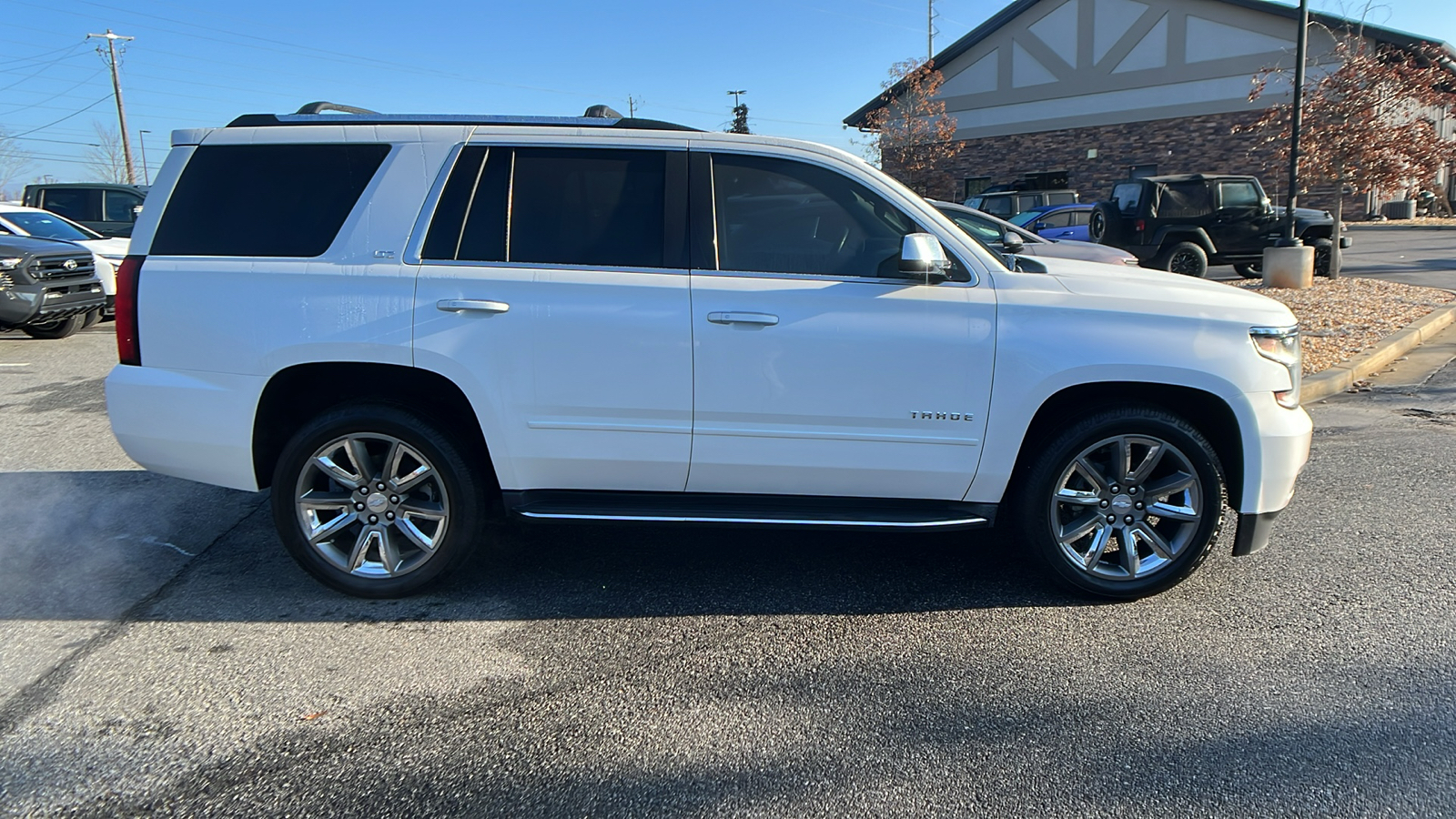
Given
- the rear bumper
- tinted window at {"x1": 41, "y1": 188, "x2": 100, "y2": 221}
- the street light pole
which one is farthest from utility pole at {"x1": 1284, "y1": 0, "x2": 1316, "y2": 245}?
tinted window at {"x1": 41, "y1": 188, "x2": 100, "y2": 221}

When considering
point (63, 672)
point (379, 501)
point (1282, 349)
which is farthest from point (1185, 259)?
point (63, 672)

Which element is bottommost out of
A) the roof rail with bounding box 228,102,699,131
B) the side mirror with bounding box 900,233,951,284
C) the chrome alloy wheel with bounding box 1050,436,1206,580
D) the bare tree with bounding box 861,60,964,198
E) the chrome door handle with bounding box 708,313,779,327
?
the chrome alloy wheel with bounding box 1050,436,1206,580

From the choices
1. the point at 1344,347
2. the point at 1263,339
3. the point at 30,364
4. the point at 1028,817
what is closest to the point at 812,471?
the point at 1028,817

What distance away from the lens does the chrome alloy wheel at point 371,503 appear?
3.94 m

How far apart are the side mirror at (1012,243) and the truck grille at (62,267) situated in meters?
10.7

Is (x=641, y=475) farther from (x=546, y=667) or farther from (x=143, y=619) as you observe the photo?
(x=143, y=619)

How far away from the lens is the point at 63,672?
11.1 ft

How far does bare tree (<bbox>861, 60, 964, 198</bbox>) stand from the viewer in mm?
35906

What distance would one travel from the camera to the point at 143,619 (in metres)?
3.84

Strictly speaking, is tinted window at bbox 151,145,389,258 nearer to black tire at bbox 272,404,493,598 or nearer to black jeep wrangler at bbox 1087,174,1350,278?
black tire at bbox 272,404,493,598

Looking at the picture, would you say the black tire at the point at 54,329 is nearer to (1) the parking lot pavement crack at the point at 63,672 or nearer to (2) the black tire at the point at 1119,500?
(1) the parking lot pavement crack at the point at 63,672

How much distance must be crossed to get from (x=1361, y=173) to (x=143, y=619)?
1829 cm

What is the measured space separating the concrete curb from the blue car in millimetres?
6655

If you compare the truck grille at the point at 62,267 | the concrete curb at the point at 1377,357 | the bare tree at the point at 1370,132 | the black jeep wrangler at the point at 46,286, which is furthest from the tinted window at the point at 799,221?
the bare tree at the point at 1370,132
